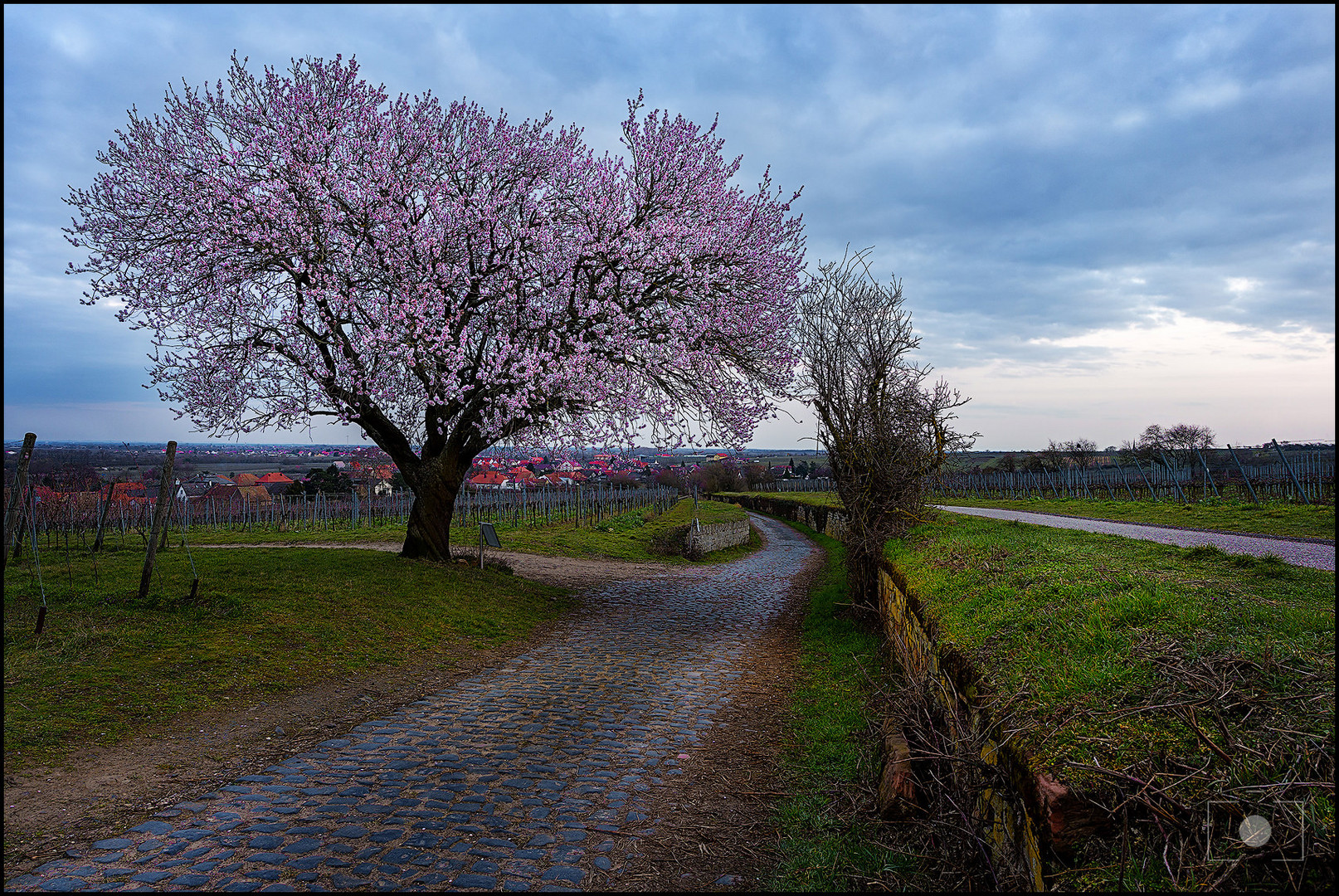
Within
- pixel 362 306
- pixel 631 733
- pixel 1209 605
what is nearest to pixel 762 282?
pixel 362 306

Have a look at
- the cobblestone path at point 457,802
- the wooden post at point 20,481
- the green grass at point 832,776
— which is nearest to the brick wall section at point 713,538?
the green grass at point 832,776

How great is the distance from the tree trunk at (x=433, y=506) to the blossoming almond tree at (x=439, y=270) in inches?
1.6

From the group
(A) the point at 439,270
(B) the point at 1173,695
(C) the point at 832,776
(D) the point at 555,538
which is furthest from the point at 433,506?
(B) the point at 1173,695

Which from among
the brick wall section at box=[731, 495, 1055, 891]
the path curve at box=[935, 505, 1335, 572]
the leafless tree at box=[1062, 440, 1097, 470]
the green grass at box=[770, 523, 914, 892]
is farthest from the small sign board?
the leafless tree at box=[1062, 440, 1097, 470]

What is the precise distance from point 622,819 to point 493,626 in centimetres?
705

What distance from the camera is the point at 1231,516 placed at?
16484mm

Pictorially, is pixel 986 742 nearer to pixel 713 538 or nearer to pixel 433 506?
pixel 433 506

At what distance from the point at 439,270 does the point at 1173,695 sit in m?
11.4

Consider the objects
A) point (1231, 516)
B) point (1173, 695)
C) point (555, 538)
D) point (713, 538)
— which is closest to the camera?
point (1173, 695)

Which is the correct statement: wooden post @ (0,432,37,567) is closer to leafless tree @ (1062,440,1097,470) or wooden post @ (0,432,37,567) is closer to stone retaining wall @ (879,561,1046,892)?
stone retaining wall @ (879,561,1046,892)

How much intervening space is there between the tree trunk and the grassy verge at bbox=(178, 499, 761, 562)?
6579 millimetres

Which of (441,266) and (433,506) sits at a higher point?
(441,266)

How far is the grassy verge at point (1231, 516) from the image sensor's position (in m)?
13.6

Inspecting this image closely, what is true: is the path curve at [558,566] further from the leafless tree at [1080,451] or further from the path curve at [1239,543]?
the leafless tree at [1080,451]
